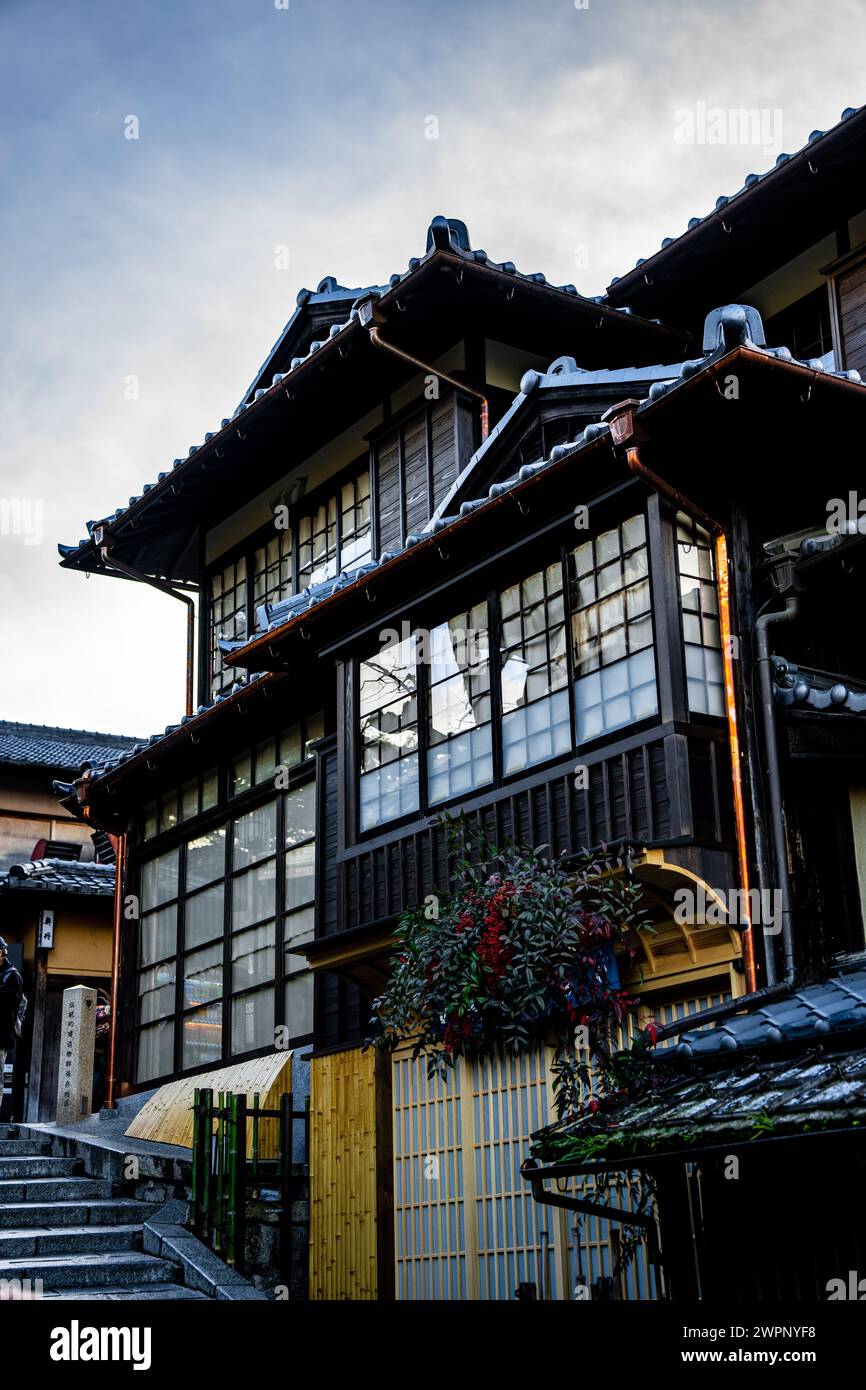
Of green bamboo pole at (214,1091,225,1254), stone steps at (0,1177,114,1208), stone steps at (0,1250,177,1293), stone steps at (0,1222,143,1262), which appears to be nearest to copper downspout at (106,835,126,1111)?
stone steps at (0,1177,114,1208)

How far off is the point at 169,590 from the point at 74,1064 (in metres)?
7.19

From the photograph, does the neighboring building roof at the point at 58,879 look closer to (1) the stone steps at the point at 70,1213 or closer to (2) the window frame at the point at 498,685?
(1) the stone steps at the point at 70,1213

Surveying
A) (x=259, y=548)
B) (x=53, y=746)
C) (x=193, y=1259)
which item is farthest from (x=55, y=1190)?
(x=53, y=746)

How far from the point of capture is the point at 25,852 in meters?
34.4

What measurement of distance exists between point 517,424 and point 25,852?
22211mm

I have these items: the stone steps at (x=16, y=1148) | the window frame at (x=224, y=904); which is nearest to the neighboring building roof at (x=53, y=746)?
the window frame at (x=224, y=904)

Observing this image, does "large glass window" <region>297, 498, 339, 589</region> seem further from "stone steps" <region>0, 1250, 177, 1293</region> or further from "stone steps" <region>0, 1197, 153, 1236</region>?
"stone steps" <region>0, 1250, 177, 1293</region>

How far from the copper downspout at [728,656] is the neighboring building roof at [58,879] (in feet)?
54.8

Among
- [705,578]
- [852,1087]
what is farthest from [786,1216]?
[705,578]

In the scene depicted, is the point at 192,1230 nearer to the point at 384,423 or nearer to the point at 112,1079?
the point at 112,1079

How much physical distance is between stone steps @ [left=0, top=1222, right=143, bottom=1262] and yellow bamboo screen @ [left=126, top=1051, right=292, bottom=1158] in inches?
69.7

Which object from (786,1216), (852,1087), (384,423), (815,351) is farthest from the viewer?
(384,423)

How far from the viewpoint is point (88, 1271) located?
13.1 metres

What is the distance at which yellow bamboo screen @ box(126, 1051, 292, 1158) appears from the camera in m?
16.2
